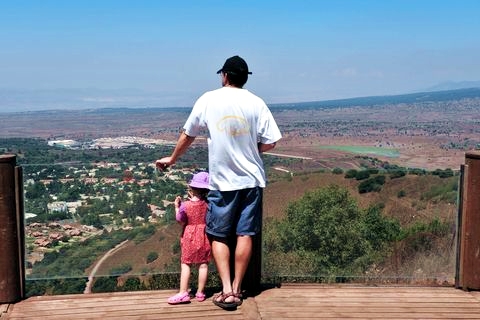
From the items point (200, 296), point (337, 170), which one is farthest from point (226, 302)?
point (337, 170)

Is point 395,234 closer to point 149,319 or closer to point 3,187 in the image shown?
point 149,319

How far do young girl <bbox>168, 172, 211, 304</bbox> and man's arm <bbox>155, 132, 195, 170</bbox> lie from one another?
201 mm

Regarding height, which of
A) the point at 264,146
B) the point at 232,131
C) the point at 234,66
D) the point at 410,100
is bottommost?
the point at 264,146

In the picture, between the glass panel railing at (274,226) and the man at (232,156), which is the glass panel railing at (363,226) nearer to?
the glass panel railing at (274,226)

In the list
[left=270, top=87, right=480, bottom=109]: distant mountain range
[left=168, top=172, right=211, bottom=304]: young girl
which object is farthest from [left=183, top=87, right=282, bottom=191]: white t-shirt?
[left=270, top=87, right=480, bottom=109]: distant mountain range

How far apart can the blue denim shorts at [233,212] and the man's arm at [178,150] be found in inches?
13.4

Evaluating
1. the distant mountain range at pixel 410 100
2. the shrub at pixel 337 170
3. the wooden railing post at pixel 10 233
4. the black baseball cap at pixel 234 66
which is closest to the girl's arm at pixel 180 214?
the black baseball cap at pixel 234 66

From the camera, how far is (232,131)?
11.7 ft

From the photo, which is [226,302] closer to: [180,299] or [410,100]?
[180,299]

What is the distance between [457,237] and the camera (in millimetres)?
4398

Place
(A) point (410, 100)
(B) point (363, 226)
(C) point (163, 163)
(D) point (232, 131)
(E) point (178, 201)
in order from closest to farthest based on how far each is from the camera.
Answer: (D) point (232, 131) < (C) point (163, 163) < (E) point (178, 201) < (B) point (363, 226) < (A) point (410, 100)

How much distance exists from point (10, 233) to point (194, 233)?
1.28 m

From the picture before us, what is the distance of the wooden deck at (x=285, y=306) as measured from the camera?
3.74m

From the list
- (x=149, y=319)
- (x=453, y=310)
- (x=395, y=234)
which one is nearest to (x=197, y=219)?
(x=149, y=319)
